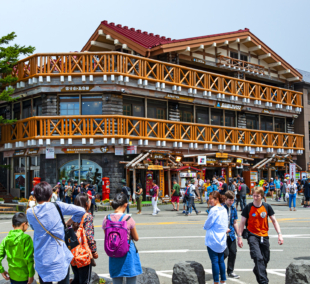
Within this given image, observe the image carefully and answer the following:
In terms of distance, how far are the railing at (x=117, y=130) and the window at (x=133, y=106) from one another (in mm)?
660

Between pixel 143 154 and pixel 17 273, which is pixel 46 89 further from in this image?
pixel 17 273

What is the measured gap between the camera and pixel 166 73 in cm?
2644

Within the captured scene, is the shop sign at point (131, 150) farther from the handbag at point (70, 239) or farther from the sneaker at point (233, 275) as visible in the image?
the handbag at point (70, 239)

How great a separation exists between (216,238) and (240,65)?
1040 inches

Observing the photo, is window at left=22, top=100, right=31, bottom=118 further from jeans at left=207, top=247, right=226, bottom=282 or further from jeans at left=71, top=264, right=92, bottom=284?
jeans at left=71, top=264, right=92, bottom=284

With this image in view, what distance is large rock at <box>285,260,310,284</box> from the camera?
634 centimetres

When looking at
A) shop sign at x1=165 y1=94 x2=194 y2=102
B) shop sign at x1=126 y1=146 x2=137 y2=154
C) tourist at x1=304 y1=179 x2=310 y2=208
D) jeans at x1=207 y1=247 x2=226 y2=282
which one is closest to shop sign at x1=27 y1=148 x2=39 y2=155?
shop sign at x1=126 y1=146 x2=137 y2=154

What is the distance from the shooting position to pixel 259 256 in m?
6.72

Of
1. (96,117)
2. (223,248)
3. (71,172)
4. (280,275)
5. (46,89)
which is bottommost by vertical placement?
(280,275)

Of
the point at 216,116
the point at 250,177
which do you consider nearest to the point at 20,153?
the point at 216,116

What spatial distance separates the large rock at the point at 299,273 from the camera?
6340 millimetres

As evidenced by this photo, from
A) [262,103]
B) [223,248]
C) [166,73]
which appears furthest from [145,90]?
[223,248]

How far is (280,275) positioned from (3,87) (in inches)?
879

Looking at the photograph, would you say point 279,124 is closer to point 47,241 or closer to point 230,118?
point 230,118
